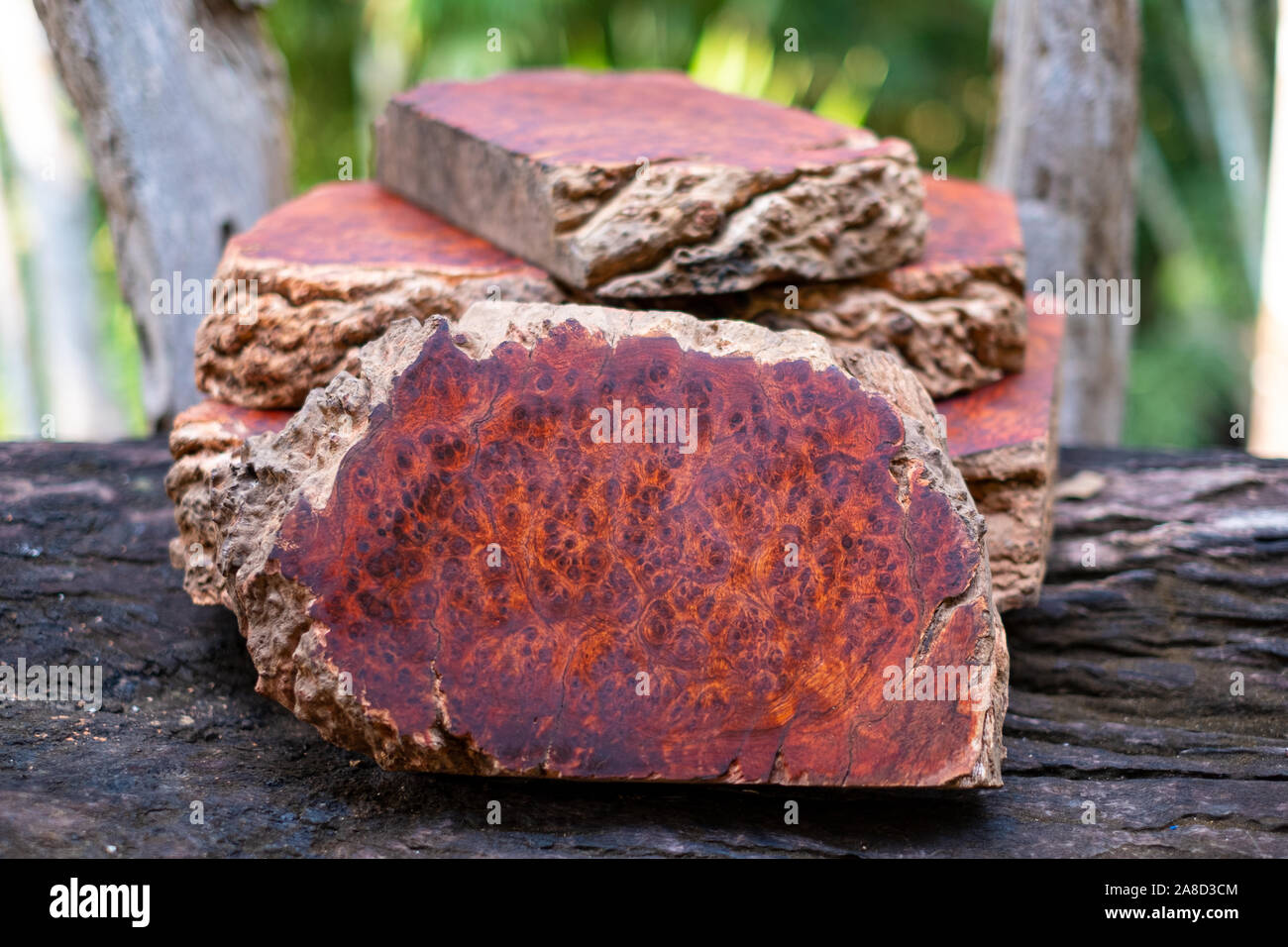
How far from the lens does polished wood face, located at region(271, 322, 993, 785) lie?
6.97ft

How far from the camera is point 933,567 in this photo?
7.20 ft

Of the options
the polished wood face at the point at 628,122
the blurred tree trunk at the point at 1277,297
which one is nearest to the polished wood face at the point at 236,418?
the polished wood face at the point at 628,122

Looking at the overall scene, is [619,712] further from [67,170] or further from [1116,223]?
[67,170]

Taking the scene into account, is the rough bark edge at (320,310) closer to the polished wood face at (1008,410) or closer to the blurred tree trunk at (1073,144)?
the polished wood face at (1008,410)

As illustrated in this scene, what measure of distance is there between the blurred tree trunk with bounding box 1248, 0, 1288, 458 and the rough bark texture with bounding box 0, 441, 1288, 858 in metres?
2.92

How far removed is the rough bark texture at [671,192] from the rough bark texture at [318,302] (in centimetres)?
15

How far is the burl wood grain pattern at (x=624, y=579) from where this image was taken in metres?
2.13

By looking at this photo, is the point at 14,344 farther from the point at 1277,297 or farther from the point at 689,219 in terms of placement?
the point at 1277,297

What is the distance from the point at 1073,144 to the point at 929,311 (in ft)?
6.29

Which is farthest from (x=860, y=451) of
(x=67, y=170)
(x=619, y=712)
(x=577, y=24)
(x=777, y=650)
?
(x=577, y=24)

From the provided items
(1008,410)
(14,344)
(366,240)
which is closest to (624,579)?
(1008,410)

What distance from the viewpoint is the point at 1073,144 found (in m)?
4.51

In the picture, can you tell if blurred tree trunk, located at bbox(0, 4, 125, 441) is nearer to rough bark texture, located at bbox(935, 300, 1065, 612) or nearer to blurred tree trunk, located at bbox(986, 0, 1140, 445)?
blurred tree trunk, located at bbox(986, 0, 1140, 445)

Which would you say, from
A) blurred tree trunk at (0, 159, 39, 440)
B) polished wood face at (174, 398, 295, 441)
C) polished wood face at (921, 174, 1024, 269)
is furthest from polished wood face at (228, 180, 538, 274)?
blurred tree trunk at (0, 159, 39, 440)
